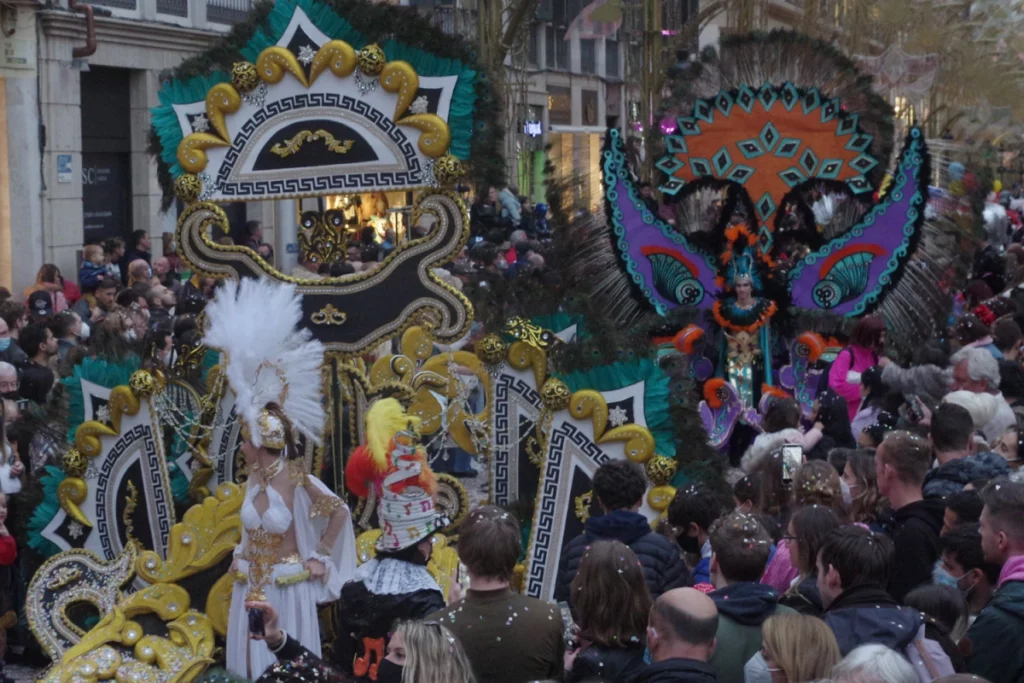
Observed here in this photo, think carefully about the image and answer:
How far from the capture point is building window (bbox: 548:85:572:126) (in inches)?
1337

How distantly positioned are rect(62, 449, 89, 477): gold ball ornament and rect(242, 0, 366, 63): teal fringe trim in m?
2.17

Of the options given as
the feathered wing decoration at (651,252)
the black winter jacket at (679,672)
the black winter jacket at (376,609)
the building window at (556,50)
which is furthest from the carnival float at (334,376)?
the building window at (556,50)

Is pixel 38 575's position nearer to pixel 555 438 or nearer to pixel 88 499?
pixel 88 499

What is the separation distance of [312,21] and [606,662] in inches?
171

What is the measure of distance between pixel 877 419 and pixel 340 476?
9.50 ft

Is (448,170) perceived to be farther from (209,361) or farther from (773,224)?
(773,224)

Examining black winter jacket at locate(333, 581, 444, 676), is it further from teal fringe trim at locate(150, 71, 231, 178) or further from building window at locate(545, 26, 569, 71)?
building window at locate(545, 26, 569, 71)

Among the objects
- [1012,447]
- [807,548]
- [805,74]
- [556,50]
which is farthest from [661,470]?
[556,50]

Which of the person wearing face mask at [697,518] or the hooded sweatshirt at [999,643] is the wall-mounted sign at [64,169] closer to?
the person wearing face mask at [697,518]

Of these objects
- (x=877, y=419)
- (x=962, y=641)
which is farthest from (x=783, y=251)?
(x=962, y=641)

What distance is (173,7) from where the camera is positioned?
21.0 meters

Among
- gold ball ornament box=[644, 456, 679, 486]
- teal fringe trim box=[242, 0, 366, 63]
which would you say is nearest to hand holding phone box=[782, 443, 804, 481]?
gold ball ornament box=[644, 456, 679, 486]

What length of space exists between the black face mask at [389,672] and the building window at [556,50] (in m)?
30.0

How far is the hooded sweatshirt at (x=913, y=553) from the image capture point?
16.9 ft
